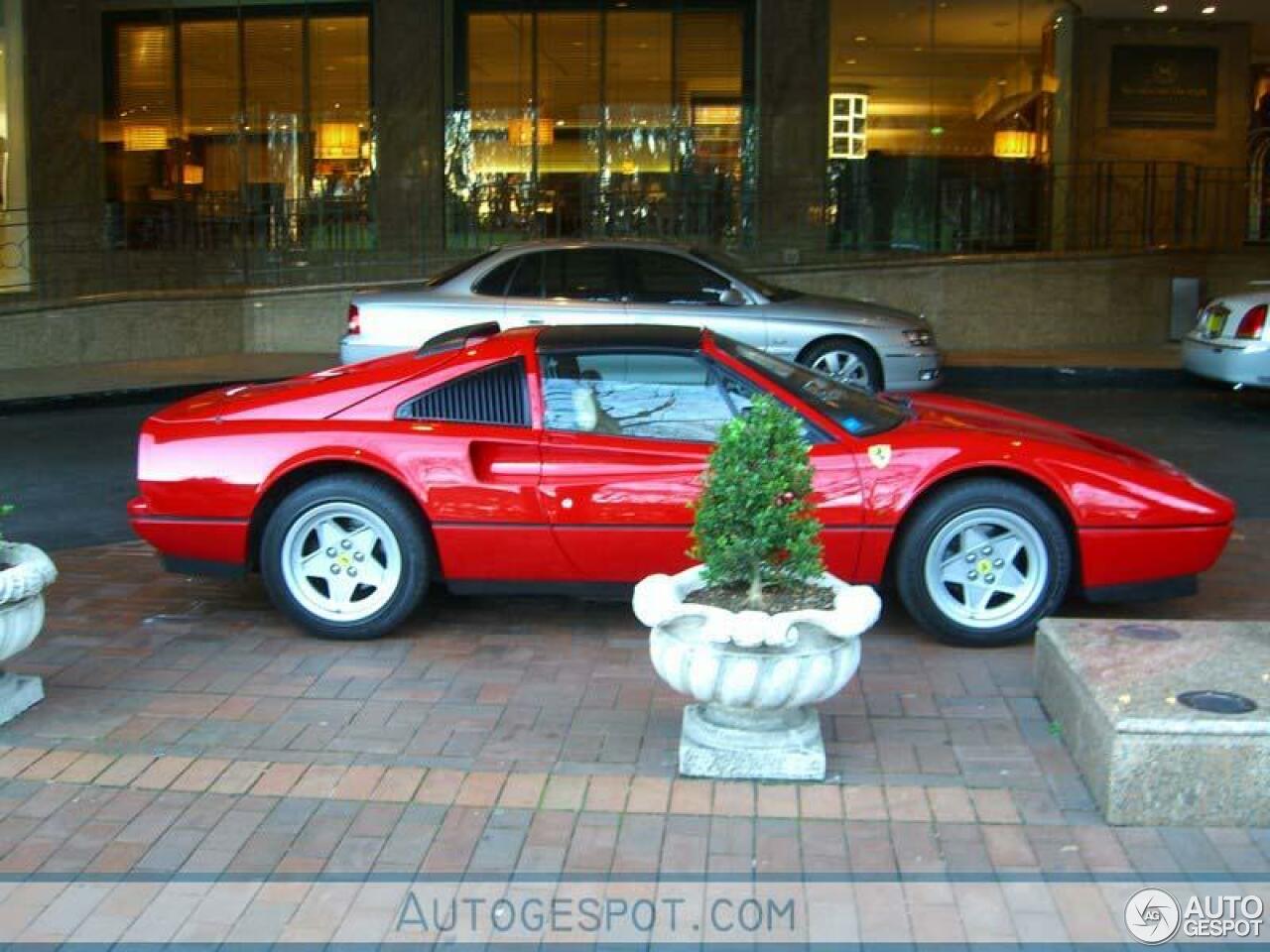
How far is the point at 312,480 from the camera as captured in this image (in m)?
6.68

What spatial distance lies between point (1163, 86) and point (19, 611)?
20834 millimetres

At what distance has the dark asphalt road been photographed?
952 cm

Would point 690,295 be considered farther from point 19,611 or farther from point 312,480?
point 19,611

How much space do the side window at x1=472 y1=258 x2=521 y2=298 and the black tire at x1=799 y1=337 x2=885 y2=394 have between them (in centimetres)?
258

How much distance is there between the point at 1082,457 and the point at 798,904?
297cm

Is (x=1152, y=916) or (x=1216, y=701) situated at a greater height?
(x=1216, y=701)

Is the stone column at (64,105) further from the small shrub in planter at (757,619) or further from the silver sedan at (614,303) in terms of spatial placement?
the small shrub in planter at (757,619)

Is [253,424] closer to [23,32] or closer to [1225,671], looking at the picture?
[1225,671]

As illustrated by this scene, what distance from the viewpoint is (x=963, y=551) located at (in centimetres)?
649

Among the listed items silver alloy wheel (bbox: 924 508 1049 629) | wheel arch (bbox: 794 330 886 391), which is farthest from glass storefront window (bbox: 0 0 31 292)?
silver alloy wheel (bbox: 924 508 1049 629)

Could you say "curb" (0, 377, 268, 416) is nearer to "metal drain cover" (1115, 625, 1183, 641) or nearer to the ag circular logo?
"metal drain cover" (1115, 625, 1183, 641)

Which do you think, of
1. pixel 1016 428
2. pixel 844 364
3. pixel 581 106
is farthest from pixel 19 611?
pixel 581 106

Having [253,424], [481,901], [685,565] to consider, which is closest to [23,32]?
[253,424]

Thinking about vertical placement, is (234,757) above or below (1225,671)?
below
